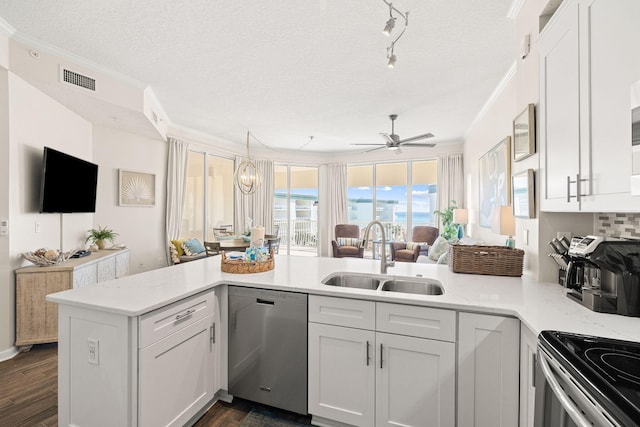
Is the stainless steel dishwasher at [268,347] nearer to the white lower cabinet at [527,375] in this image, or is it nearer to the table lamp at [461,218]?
the white lower cabinet at [527,375]

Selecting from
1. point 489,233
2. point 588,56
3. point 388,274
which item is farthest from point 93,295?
point 489,233

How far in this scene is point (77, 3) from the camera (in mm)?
2191

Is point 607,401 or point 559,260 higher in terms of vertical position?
point 559,260

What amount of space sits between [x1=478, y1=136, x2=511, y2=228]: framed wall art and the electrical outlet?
3677 millimetres

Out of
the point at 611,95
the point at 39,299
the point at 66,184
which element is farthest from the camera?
the point at 66,184

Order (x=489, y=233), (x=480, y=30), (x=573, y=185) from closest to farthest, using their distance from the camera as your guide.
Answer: (x=573, y=185), (x=480, y=30), (x=489, y=233)

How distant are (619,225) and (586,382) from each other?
1.28m

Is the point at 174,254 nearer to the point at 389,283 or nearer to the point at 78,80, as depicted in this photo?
the point at 78,80

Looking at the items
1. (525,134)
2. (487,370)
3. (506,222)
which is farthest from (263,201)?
(487,370)

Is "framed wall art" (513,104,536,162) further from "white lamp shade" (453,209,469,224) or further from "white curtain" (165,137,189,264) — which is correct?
"white curtain" (165,137,189,264)

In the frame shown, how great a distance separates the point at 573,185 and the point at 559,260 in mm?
546

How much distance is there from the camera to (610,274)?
1305 millimetres

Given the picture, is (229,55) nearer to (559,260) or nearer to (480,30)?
(480,30)

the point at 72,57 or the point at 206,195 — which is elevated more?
the point at 72,57
